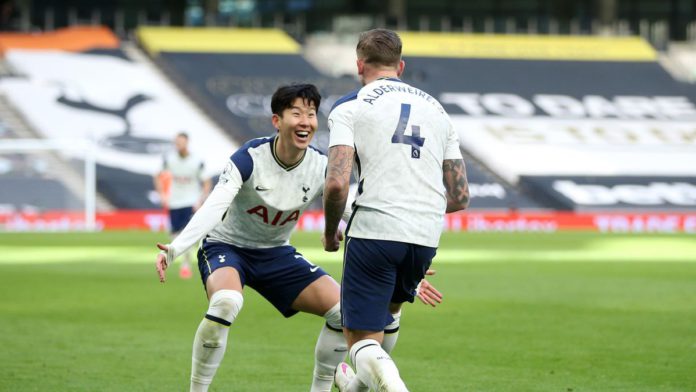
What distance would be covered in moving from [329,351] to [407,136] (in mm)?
1862

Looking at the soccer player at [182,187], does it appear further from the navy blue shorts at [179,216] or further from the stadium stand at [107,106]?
the stadium stand at [107,106]

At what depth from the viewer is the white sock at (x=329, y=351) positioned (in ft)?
25.7

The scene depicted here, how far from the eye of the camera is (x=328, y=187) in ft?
21.2

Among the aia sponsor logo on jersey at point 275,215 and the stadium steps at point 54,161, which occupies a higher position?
the aia sponsor logo on jersey at point 275,215

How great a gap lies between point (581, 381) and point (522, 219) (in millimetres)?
30386

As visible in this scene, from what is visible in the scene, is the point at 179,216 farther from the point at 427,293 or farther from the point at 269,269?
the point at 427,293

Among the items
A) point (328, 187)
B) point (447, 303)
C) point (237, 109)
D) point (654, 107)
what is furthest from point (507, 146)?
point (328, 187)

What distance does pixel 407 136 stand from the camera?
659 centimetres

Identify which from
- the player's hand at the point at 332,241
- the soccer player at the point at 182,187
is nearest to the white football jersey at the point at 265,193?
the player's hand at the point at 332,241

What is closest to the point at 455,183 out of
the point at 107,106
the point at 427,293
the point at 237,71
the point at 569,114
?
the point at 427,293

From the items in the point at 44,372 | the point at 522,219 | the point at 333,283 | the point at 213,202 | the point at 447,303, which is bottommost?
the point at 522,219

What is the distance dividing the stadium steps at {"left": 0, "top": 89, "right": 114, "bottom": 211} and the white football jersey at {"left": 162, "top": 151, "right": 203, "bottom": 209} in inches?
709

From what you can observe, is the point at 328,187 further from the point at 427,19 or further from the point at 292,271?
the point at 427,19

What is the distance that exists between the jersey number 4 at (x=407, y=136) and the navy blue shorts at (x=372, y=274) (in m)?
0.52
